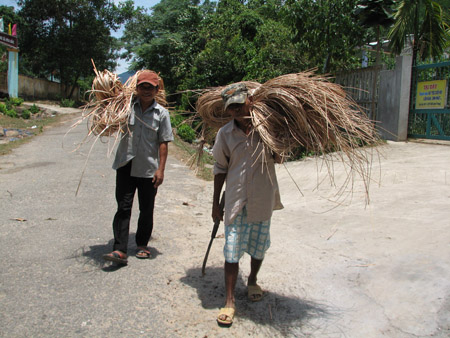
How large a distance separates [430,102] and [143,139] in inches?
302

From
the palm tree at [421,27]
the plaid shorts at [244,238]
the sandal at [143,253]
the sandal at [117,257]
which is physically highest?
the palm tree at [421,27]

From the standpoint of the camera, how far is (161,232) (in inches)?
185

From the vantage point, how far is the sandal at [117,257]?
3496 mm

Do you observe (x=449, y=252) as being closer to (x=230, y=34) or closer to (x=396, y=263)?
(x=396, y=263)

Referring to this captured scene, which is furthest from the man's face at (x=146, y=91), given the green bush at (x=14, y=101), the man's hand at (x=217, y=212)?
the green bush at (x=14, y=101)

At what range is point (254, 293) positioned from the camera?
3141 millimetres

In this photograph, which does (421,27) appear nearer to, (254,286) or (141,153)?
(141,153)

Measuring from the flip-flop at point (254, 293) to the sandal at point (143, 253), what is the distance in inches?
44.8

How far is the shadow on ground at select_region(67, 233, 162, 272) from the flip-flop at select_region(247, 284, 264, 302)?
115 centimetres

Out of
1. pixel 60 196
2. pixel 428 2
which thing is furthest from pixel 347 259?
pixel 428 2

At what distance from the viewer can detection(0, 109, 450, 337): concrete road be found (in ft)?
9.09

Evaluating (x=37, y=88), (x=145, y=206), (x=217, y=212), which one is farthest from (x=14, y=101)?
(x=217, y=212)

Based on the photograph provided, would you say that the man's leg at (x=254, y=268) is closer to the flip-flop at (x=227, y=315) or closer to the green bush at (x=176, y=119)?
the flip-flop at (x=227, y=315)

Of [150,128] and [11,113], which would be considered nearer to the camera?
[150,128]
